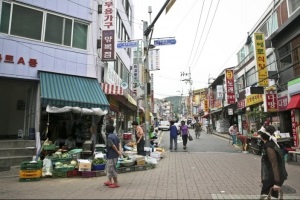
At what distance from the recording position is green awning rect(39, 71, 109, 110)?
1095 cm

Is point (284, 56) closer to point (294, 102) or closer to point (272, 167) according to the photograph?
point (294, 102)

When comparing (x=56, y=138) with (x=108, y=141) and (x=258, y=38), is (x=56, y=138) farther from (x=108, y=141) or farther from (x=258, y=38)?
(x=258, y=38)

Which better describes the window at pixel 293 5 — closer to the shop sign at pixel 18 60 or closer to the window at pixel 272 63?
the window at pixel 272 63

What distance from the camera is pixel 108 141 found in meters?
7.95

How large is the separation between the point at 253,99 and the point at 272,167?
66.2ft

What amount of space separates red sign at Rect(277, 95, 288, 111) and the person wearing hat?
13.3m

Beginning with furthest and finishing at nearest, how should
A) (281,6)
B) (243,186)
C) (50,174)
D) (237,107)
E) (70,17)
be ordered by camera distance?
1. (237,107)
2. (281,6)
3. (70,17)
4. (50,174)
5. (243,186)

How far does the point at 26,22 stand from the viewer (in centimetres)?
1193

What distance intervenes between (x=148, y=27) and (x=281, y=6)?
10391mm

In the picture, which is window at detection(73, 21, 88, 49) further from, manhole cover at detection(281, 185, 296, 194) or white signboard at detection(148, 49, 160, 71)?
manhole cover at detection(281, 185, 296, 194)

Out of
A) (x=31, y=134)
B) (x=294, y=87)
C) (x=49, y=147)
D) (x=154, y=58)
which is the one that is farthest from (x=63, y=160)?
(x=294, y=87)

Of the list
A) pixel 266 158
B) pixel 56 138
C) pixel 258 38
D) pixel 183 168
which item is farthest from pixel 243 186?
pixel 258 38

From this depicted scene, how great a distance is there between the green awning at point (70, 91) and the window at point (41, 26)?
1.81 metres

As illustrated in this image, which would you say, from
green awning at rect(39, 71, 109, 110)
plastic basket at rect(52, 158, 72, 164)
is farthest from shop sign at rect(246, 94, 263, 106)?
plastic basket at rect(52, 158, 72, 164)
